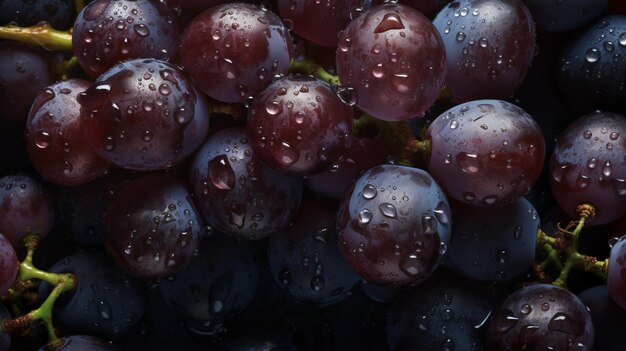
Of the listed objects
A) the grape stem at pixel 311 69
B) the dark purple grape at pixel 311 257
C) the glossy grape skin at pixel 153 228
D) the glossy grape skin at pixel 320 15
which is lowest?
the dark purple grape at pixel 311 257

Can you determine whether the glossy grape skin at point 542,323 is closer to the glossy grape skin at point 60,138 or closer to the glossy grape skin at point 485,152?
the glossy grape skin at point 485,152

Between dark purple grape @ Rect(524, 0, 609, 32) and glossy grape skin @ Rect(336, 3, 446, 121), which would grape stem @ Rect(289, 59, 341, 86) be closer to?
glossy grape skin @ Rect(336, 3, 446, 121)

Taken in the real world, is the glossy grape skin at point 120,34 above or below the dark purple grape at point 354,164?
above

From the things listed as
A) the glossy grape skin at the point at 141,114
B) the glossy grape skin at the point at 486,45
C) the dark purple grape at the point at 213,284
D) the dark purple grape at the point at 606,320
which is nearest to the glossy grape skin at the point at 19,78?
the glossy grape skin at the point at 141,114

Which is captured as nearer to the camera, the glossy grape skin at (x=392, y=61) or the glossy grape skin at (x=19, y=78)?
the glossy grape skin at (x=392, y=61)

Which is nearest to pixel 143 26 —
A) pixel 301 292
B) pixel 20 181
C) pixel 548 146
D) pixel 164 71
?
pixel 164 71

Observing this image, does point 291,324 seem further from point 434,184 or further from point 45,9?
point 45,9

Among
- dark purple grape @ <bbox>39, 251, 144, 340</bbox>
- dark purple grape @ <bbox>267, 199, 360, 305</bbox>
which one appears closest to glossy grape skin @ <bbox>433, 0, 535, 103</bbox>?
dark purple grape @ <bbox>267, 199, 360, 305</bbox>

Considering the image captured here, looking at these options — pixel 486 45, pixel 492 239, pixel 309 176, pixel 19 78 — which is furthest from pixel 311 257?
pixel 19 78

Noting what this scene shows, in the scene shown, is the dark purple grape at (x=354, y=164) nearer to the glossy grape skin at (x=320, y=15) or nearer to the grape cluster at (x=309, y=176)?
the grape cluster at (x=309, y=176)
